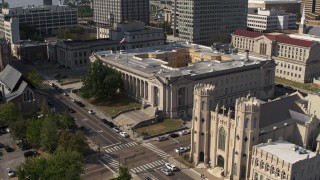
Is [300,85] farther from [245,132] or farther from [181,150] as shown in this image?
[245,132]

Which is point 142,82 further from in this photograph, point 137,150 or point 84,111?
point 137,150

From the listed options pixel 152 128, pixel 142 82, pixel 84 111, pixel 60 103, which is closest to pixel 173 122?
pixel 152 128

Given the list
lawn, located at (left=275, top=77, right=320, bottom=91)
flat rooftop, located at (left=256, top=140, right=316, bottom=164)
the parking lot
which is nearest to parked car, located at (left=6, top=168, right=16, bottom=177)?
the parking lot

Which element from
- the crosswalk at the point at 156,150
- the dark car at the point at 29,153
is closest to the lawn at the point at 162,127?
the crosswalk at the point at 156,150

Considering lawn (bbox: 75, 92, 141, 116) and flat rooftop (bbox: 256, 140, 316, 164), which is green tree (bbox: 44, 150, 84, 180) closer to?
flat rooftop (bbox: 256, 140, 316, 164)

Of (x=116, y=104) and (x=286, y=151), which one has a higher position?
(x=286, y=151)

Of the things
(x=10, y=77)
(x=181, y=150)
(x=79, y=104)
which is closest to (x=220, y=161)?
(x=181, y=150)

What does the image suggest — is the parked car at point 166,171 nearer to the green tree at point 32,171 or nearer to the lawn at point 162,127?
Result: the lawn at point 162,127
